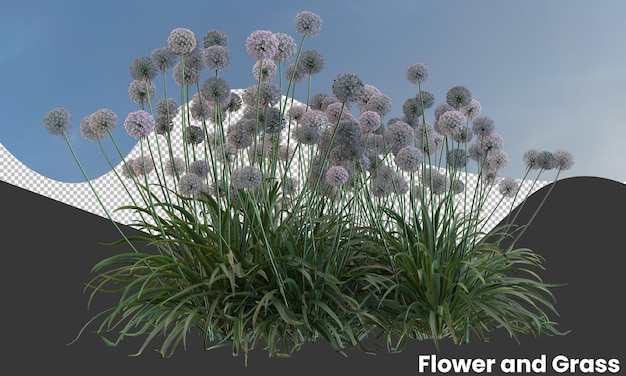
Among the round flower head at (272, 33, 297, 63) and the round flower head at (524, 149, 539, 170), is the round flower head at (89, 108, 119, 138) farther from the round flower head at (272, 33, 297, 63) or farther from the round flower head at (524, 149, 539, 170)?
the round flower head at (524, 149, 539, 170)

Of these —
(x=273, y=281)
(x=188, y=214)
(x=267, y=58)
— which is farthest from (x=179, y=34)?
(x=273, y=281)

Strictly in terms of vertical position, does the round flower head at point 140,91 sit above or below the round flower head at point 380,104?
below

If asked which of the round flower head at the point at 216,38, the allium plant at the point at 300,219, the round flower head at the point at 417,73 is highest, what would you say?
the round flower head at the point at 216,38

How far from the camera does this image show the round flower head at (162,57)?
3.51 meters

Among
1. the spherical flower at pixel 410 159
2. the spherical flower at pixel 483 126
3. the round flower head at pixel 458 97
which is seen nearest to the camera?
the spherical flower at pixel 410 159

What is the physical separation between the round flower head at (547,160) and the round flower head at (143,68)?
8.15ft

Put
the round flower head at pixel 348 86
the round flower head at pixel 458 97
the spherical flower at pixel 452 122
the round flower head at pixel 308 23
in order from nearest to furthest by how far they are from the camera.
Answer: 1. the round flower head at pixel 348 86
2. the round flower head at pixel 308 23
3. the spherical flower at pixel 452 122
4. the round flower head at pixel 458 97

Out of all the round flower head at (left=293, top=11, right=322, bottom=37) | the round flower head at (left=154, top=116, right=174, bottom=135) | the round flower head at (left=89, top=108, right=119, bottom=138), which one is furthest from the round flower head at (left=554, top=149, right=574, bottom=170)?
the round flower head at (left=89, top=108, right=119, bottom=138)

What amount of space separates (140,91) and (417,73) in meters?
1.65

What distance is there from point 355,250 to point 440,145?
992mm

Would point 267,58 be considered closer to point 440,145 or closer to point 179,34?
point 179,34

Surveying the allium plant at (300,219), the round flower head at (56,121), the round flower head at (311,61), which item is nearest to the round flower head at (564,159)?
the allium plant at (300,219)

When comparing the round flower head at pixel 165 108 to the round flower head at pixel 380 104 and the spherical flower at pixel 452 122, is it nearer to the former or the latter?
the round flower head at pixel 380 104

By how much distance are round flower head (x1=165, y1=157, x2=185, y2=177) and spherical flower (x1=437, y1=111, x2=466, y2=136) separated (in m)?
1.59
